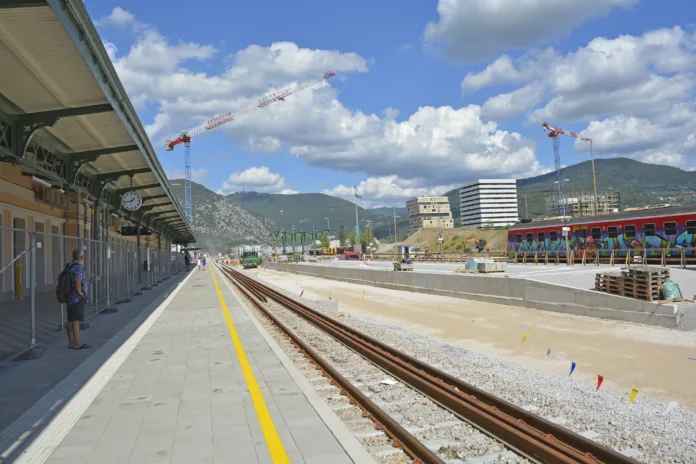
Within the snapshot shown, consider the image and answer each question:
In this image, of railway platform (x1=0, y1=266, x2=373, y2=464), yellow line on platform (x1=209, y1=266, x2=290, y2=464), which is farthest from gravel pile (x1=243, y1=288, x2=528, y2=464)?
yellow line on platform (x1=209, y1=266, x2=290, y2=464)

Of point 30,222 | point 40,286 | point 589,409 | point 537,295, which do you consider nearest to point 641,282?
point 537,295

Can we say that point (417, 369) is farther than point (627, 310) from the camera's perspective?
No

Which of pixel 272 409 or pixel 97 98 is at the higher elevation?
pixel 97 98

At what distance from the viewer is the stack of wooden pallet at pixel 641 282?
16.1 metres

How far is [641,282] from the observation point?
1650 cm

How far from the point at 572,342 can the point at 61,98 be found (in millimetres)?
13457

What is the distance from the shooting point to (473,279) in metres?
24.8

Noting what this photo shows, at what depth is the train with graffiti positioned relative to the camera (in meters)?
30.5

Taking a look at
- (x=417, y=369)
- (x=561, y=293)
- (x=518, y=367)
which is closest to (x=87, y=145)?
(x=417, y=369)

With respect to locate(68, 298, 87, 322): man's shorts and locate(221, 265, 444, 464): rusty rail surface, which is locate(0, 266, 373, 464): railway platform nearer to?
locate(221, 265, 444, 464): rusty rail surface

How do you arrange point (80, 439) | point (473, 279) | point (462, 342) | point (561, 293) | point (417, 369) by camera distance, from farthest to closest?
1. point (473, 279)
2. point (561, 293)
3. point (462, 342)
4. point (417, 369)
5. point (80, 439)

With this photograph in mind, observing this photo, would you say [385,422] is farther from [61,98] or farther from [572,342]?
[572,342]

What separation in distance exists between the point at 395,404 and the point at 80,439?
3991 mm

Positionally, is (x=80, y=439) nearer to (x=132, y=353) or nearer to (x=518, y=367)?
(x=132, y=353)
